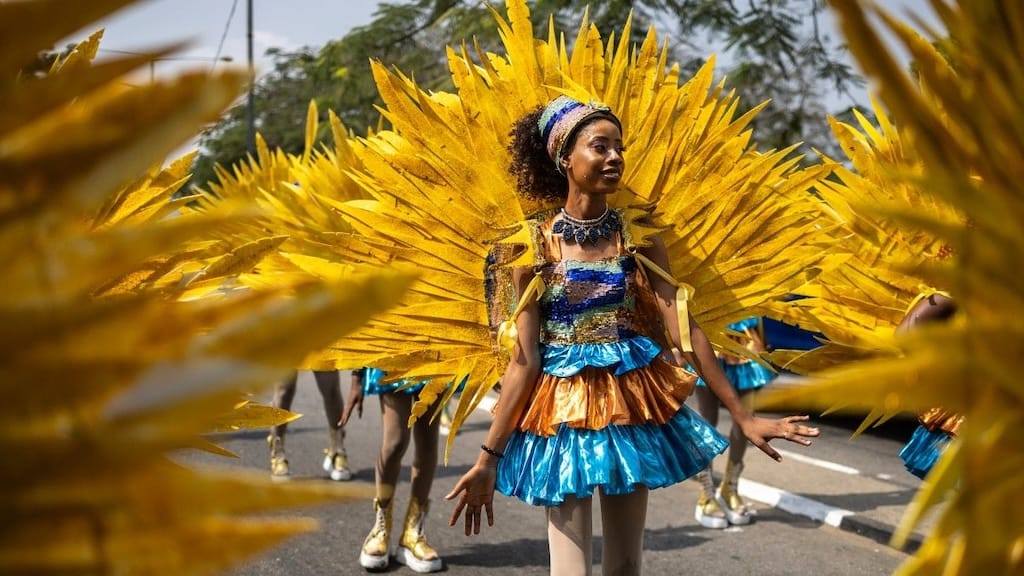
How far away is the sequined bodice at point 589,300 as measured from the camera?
3400 millimetres

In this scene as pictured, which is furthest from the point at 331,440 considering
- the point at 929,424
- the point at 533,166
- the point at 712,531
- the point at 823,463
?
the point at 929,424

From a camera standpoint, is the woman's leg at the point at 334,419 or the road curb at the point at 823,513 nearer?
the road curb at the point at 823,513

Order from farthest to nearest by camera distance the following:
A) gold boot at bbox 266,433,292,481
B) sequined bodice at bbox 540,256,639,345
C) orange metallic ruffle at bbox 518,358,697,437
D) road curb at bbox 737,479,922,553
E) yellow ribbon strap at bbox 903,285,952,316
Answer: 1. gold boot at bbox 266,433,292,481
2. road curb at bbox 737,479,922,553
3. sequined bodice at bbox 540,256,639,345
4. orange metallic ruffle at bbox 518,358,697,437
5. yellow ribbon strap at bbox 903,285,952,316

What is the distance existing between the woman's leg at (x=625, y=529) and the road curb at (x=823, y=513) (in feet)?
8.61

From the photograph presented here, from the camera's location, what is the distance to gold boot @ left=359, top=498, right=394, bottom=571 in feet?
16.7

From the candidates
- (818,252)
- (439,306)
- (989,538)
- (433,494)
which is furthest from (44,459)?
(433,494)

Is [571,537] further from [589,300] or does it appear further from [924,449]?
[924,449]

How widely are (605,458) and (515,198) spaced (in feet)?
3.57

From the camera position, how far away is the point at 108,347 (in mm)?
766

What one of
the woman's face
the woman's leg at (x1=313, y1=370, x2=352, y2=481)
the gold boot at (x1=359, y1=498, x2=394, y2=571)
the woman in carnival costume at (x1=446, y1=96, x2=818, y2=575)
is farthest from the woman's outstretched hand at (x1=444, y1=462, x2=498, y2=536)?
the woman's leg at (x1=313, y1=370, x2=352, y2=481)

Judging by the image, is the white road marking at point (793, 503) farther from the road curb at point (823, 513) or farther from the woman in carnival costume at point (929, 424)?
the woman in carnival costume at point (929, 424)

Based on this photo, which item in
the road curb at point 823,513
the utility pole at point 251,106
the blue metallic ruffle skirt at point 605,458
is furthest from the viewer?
the utility pole at point 251,106

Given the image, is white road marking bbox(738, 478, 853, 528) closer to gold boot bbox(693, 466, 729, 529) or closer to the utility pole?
gold boot bbox(693, 466, 729, 529)

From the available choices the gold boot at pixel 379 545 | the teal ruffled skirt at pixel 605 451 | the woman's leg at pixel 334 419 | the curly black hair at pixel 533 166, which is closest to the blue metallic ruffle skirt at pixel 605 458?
the teal ruffled skirt at pixel 605 451
